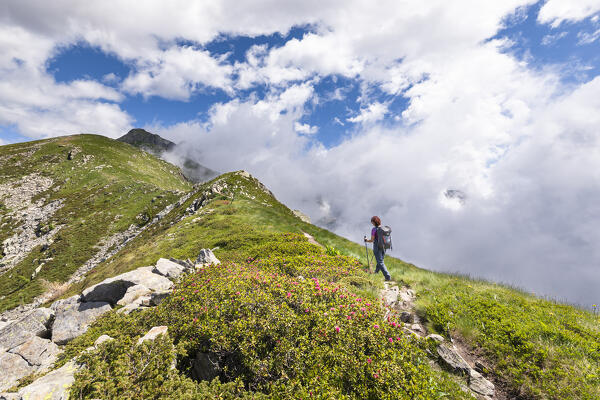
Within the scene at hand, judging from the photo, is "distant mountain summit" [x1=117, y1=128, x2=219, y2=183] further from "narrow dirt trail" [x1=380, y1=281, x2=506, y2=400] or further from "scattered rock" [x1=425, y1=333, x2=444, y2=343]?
"scattered rock" [x1=425, y1=333, x2=444, y2=343]

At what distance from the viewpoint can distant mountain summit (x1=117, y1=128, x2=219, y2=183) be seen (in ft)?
559

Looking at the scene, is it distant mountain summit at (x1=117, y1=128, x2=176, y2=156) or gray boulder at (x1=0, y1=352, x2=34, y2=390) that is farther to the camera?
distant mountain summit at (x1=117, y1=128, x2=176, y2=156)

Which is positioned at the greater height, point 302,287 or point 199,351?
point 302,287

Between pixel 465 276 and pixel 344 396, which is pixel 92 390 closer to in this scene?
pixel 344 396

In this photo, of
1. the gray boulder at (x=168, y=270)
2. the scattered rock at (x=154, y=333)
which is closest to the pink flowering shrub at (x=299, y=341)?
the scattered rock at (x=154, y=333)

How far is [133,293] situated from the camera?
11.3 meters

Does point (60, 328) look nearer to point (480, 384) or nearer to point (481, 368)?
point (480, 384)

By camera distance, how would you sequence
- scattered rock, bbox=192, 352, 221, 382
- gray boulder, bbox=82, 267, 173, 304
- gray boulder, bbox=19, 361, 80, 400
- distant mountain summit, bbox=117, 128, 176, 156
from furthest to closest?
distant mountain summit, bbox=117, 128, 176, 156 < gray boulder, bbox=82, 267, 173, 304 < scattered rock, bbox=192, 352, 221, 382 < gray boulder, bbox=19, 361, 80, 400

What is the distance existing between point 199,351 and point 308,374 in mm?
3234

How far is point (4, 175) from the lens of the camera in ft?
216

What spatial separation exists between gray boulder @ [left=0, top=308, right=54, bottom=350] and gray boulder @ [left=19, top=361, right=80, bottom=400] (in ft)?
18.2

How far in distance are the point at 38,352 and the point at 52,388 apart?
15.1ft

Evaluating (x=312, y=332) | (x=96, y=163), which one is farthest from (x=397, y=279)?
(x=96, y=163)

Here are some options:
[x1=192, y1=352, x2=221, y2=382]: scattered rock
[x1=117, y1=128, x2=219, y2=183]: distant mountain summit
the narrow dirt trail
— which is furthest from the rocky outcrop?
[x1=117, y1=128, x2=219, y2=183]: distant mountain summit
